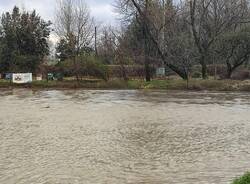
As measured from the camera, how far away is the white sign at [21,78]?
159 feet

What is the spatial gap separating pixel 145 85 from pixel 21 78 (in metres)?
12.3

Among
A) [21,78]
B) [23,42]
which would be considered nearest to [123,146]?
[21,78]

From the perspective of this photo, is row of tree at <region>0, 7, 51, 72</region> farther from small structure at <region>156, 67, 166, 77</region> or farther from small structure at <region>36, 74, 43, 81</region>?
small structure at <region>156, 67, 166, 77</region>

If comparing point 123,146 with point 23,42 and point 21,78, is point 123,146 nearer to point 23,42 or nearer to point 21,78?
point 21,78

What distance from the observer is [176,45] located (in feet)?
160

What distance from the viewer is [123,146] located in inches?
586

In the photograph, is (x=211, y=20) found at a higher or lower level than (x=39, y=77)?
higher

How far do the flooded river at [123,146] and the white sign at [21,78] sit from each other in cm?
2237

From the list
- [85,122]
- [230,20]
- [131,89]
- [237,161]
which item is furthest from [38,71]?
[237,161]

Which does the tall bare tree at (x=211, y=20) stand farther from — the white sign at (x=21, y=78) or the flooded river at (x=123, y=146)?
the flooded river at (x=123, y=146)

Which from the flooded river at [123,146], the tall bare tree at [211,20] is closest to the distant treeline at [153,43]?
the tall bare tree at [211,20]

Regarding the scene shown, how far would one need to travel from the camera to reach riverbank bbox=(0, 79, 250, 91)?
44.0 m

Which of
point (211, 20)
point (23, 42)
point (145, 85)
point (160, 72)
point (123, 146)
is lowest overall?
point (123, 146)

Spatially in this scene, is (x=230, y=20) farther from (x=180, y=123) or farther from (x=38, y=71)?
(x=180, y=123)
